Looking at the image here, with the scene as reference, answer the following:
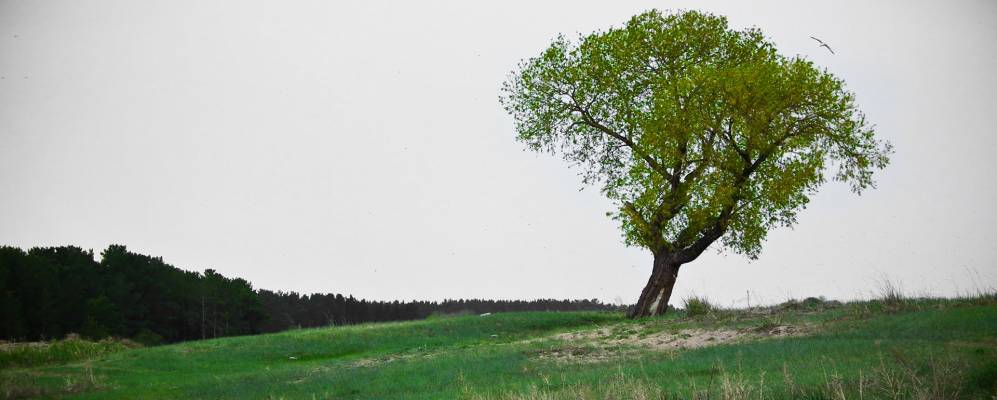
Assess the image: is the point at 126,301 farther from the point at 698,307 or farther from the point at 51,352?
the point at 698,307

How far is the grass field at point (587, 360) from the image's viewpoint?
1410cm

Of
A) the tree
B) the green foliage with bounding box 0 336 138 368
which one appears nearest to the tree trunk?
the tree

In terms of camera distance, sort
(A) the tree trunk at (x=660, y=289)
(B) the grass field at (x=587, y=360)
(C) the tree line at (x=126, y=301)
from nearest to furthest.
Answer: (B) the grass field at (x=587, y=360) < (A) the tree trunk at (x=660, y=289) < (C) the tree line at (x=126, y=301)

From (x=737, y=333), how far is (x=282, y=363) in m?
16.0

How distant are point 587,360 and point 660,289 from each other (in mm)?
14033

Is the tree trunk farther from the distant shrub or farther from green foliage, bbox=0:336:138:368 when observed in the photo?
green foliage, bbox=0:336:138:368

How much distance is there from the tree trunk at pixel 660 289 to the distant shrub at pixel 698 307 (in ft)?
8.16

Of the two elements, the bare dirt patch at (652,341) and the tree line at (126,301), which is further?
the tree line at (126,301)

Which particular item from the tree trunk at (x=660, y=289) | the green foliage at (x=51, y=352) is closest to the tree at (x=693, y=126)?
the tree trunk at (x=660, y=289)

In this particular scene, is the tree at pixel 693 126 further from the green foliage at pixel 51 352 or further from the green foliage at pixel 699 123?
the green foliage at pixel 51 352

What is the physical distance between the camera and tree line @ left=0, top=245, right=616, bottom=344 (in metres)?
48.6

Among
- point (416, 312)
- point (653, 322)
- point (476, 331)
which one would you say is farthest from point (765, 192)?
point (416, 312)

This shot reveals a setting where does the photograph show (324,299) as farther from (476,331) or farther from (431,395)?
(431,395)

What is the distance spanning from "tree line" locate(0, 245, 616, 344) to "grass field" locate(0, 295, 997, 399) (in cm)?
1193
